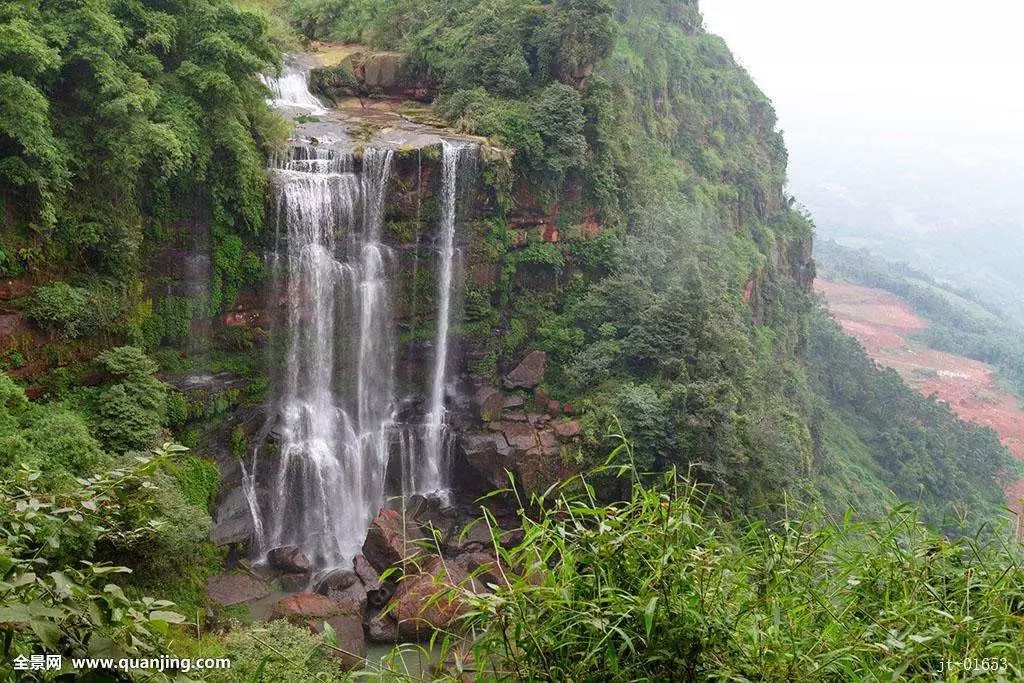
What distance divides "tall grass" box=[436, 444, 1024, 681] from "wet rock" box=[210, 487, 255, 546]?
12.7 meters

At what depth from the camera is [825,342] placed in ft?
113

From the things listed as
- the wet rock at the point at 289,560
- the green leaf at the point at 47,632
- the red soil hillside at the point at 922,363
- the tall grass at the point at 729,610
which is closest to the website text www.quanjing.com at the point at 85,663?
the green leaf at the point at 47,632

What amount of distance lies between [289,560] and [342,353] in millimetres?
4535

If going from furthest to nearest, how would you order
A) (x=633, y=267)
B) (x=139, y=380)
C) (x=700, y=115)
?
(x=700, y=115)
(x=633, y=267)
(x=139, y=380)

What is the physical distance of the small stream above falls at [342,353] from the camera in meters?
14.6

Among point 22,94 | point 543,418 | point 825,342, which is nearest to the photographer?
point 22,94

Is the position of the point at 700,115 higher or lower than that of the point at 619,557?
higher

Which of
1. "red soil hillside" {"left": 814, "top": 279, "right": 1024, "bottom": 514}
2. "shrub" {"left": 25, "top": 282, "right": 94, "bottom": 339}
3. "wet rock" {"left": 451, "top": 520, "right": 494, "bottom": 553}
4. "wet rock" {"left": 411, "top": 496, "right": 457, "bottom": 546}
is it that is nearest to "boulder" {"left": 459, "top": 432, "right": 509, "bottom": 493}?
"wet rock" {"left": 411, "top": 496, "right": 457, "bottom": 546}

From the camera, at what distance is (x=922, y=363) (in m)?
48.7

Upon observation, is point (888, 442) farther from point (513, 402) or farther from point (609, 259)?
point (513, 402)

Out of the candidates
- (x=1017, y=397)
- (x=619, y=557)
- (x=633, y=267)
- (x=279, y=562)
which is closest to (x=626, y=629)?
(x=619, y=557)

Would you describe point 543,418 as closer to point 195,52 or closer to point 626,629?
point 195,52

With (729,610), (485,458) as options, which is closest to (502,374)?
(485,458)

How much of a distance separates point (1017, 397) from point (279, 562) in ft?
157
